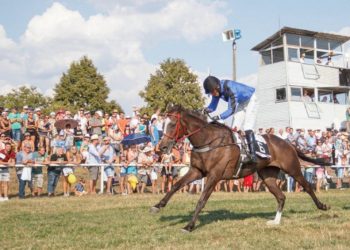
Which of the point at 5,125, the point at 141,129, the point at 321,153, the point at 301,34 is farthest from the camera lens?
the point at 301,34

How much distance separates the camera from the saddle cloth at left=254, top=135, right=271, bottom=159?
9.67 m

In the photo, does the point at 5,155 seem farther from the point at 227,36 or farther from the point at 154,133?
the point at 227,36

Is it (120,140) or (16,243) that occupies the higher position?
(120,140)

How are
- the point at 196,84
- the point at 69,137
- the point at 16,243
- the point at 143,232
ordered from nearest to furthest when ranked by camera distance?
the point at 16,243, the point at 143,232, the point at 69,137, the point at 196,84

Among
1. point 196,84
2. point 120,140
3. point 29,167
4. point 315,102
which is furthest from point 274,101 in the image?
point 29,167

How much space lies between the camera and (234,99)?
31.4 ft

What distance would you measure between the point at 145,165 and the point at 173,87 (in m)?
36.5

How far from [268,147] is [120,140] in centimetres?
1045

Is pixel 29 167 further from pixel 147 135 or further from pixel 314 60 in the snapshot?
pixel 314 60

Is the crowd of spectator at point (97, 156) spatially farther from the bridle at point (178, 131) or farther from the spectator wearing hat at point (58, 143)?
the bridle at point (178, 131)

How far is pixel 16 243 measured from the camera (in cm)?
777

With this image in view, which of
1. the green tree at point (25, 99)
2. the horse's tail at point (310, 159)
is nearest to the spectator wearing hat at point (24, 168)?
the horse's tail at point (310, 159)

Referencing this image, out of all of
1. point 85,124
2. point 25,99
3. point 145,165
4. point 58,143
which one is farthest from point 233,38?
point 25,99

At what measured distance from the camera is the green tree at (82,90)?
52062mm
